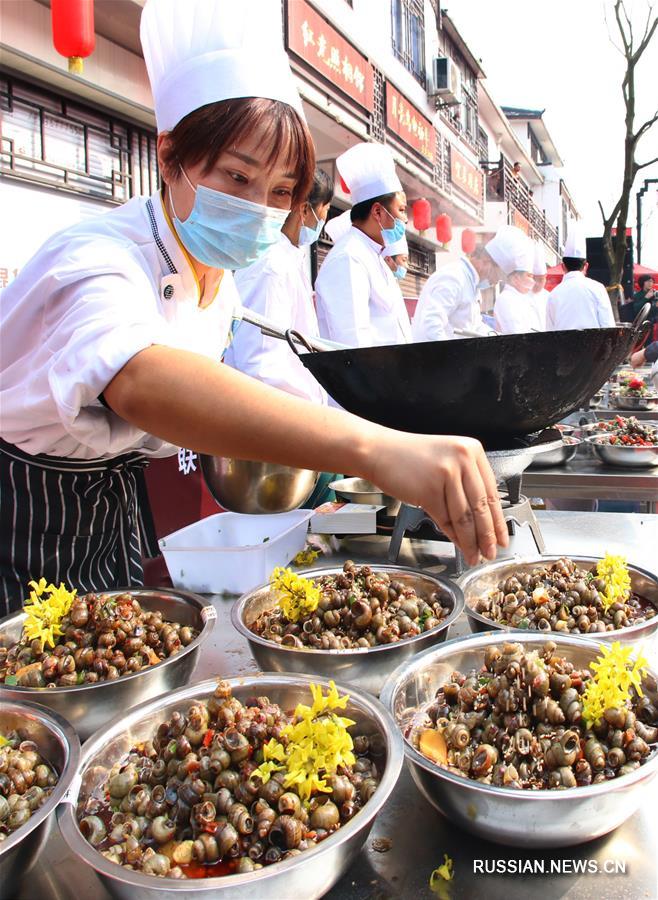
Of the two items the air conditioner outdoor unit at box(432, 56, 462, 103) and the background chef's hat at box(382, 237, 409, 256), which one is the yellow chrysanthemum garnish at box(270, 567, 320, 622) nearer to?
the background chef's hat at box(382, 237, 409, 256)

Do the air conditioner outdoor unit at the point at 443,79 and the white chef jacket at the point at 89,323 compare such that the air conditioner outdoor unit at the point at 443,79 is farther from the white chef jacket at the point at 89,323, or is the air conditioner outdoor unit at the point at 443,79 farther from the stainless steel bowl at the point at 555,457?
the white chef jacket at the point at 89,323

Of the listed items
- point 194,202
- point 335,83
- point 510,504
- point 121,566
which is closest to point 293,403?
point 194,202

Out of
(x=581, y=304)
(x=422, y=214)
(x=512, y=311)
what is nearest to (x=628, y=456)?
(x=512, y=311)

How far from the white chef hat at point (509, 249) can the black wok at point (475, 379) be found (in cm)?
542

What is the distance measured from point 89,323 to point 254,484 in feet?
2.74

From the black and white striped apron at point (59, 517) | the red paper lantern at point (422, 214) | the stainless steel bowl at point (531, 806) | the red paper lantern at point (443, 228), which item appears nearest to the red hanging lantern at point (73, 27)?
the black and white striped apron at point (59, 517)

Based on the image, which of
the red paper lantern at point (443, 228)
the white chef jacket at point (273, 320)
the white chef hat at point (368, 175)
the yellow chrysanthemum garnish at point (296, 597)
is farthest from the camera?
the red paper lantern at point (443, 228)

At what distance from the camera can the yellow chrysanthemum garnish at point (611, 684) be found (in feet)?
3.00

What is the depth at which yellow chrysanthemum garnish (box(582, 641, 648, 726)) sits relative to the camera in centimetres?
92

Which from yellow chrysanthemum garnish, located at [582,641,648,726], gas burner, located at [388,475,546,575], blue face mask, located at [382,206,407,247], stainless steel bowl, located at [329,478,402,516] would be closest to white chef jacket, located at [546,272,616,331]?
blue face mask, located at [382,206,407,247]

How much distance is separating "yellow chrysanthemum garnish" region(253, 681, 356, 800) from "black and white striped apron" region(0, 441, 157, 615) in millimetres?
1069

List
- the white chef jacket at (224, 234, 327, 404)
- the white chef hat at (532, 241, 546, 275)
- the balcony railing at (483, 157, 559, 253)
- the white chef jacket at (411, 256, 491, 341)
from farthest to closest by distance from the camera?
the balcony railing at (483, 157, 559, 253) → the white chef hat at (532, 241, 546, 275) → the white chef jacket at (411, 256, 491, 341) → the white chef jacket at (224, 234, 327, 404)

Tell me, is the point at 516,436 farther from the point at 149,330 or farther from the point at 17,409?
the point at 17,409

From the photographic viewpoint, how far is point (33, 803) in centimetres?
86
